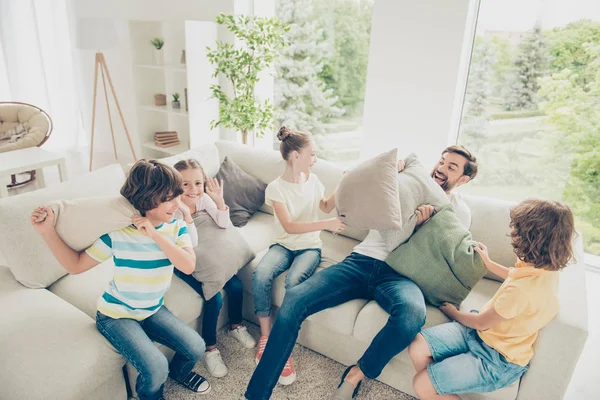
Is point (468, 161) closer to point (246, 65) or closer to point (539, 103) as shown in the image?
point (539, 103)

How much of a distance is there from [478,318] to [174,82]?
3577 mm

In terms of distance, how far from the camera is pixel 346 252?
2.25 meters

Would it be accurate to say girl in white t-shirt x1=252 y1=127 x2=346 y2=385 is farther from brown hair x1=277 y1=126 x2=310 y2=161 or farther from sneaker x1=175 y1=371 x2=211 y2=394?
sneaker x1=175 y1=371 x2=211 y2=394

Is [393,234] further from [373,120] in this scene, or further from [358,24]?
[358,24]

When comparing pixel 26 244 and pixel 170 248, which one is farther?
pixel 26 244

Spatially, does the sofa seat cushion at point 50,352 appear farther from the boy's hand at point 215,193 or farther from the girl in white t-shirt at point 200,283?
the boy's hand at point 215,193

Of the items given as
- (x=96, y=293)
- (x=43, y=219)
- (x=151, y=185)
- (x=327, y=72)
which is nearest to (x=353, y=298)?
(x=151, y=185)

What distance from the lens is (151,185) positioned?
4.81 feet

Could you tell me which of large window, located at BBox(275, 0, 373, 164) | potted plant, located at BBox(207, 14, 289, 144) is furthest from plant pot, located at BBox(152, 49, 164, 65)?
large window, located at BBox(275, 0, 373, 164)

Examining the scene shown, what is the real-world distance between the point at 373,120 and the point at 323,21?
1.06 metres

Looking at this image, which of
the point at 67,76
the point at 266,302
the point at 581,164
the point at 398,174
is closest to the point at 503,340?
the point at 398,174

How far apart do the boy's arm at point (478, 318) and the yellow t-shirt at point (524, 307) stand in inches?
1.2

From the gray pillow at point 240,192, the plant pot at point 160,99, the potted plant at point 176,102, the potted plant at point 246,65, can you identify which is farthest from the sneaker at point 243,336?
the plant pot at point 160,99

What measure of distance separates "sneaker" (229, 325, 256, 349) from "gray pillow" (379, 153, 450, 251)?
816 mm
